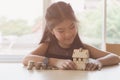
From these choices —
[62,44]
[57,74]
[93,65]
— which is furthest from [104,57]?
[57,74]

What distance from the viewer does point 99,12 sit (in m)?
2.73

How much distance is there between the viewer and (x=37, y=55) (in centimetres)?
166

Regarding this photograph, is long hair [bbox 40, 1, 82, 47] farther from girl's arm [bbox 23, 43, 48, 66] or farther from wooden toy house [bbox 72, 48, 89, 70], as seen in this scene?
wooden toy house [bbox 72, 48, 89, 70]

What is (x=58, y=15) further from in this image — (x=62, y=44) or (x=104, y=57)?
(x=104, y=57)

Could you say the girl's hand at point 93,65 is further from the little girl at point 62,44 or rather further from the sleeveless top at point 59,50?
the sleeveless top at point 59,50

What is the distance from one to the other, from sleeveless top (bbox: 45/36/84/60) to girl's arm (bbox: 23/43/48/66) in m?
0.04

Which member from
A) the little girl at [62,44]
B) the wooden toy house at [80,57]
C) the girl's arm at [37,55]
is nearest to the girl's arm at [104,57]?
the little girl at [62,44]

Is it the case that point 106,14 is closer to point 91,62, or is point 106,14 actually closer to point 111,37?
point 111,37

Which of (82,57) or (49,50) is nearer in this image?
(82,57)

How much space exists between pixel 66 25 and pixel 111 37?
51.2 inches

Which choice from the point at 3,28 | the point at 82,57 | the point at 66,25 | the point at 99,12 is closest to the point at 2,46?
the point at 3,28

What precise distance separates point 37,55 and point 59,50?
17 centimetres

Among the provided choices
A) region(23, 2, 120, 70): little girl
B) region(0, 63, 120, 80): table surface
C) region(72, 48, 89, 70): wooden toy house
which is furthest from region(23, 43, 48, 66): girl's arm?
region(72, 48, 89, 70): wooden toy house

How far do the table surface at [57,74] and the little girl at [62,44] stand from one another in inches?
2.9
